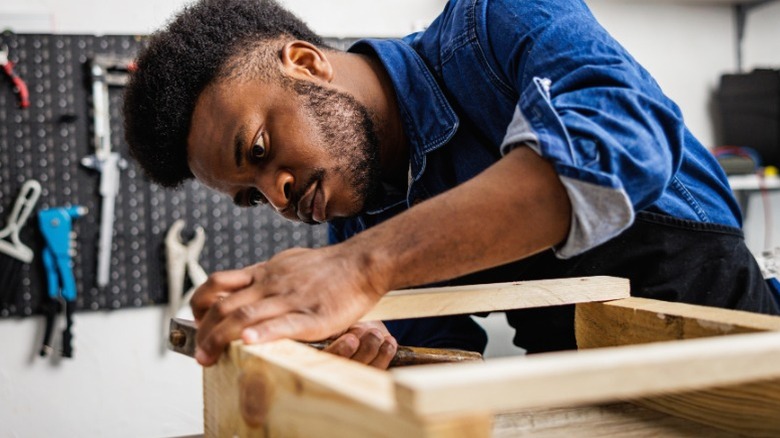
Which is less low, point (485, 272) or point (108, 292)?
point (485, 272)

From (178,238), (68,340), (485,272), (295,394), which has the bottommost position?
(68,340)

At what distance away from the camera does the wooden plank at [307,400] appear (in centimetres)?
33

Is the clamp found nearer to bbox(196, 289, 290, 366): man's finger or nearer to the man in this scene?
the man

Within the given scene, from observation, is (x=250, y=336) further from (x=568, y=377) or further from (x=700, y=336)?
(x=700, y=336)

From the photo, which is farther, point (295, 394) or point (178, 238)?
point (178, 238)

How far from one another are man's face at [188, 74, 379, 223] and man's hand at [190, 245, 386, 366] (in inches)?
13.1

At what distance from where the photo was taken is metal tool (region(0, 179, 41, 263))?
186cm

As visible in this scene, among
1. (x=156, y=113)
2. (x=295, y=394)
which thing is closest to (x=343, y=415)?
(x=295, y=394)

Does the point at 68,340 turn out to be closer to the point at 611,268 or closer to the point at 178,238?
the point at 178,238

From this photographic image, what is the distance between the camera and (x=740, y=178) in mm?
2219

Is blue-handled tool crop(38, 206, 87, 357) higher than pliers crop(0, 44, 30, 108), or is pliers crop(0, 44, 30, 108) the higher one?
pliers crop(0, 44, 30, 108)

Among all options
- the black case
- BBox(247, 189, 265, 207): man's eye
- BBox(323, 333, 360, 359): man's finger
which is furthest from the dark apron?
the black case

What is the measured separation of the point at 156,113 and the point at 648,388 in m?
0.87

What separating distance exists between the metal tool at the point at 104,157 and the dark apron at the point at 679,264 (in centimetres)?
140
